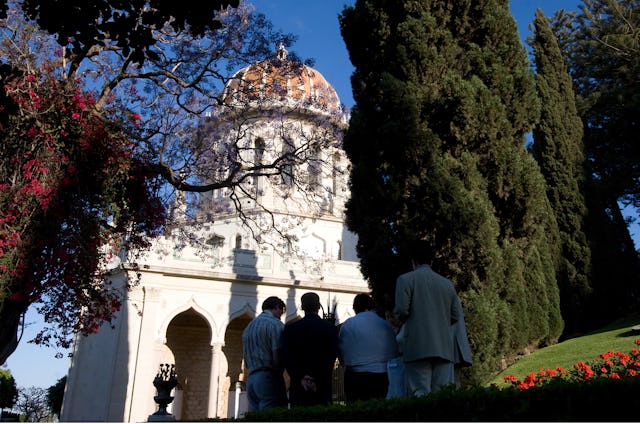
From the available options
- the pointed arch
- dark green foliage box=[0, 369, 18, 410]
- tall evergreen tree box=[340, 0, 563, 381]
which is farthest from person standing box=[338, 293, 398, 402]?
dark green foliage box=[0, 369, 18, 410]

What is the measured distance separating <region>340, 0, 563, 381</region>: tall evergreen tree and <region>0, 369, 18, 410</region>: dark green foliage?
1455 inches

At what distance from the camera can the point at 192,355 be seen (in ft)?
79.2

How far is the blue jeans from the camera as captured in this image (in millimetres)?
6328

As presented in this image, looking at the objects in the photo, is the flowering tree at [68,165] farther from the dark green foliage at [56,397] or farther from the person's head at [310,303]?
the dark green foliage at [56,397]

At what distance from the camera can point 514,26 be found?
1188 centimetres

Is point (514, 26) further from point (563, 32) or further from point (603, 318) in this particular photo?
point (563, 32)

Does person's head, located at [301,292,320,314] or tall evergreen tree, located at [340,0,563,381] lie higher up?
tall evergreen tree, located at [340,0,563,381]

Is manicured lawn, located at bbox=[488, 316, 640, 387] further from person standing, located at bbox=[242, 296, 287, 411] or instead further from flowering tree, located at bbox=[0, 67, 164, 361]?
flowering tree, located at bbox=[0, 67, 164, 361]

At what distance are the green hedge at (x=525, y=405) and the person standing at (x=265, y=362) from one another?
2286 millimetres

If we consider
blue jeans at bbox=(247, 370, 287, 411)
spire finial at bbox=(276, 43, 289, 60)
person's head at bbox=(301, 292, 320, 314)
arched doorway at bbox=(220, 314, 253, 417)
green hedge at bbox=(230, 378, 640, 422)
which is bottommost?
green hedge at bbox=(230, 378, 640, 422)

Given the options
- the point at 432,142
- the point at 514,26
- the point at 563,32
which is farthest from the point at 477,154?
the point at 563,32

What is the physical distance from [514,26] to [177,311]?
15.3 m

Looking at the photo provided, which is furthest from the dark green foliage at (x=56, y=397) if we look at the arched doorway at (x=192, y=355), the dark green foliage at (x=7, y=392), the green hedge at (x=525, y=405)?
the green hedge at (x=525, y=405)

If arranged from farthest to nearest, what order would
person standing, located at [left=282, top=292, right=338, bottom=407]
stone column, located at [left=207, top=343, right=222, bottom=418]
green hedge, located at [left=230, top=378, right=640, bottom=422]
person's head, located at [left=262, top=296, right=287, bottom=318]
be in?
1. stone column, located at [left=207, top=343, right=222, bottom=418]
2. person's head, located at [left=262, top=296, right=287, bottom=318]
3. person standing, located at [left=282, top=292, right=338, bottom=407]
4. green hedge, located at [left=230, top=378, right=640, bottom=422]
